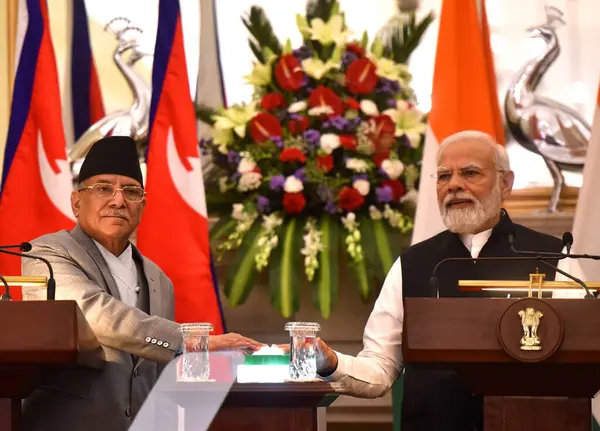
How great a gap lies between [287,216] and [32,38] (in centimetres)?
143

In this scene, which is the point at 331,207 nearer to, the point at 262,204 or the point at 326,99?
the point at 262,204

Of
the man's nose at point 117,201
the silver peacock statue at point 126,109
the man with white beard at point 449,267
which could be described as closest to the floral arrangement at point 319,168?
the silver peacock statue at point 126,109

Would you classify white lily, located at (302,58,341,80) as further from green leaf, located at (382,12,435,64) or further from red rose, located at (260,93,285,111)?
green leaf, located at (382,12,435,64)

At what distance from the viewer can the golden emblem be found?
2744 mm

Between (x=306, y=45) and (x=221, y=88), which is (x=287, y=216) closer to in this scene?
(x=306, y=45)

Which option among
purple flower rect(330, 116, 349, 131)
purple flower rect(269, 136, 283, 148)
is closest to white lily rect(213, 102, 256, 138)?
purple flower rect(269, 136, 283, 148)

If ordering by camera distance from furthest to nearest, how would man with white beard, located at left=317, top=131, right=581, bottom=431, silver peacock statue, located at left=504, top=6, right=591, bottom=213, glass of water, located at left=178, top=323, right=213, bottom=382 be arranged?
silver peacock statue, located at left=504, top=6, right=591, bottom=213 < man with white beard, located at left=317, top=131, right=581, bottom=431 < glass of water, located at left=178, top=323, right=213, bottom=382

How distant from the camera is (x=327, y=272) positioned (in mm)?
5160

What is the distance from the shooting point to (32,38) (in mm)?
5277

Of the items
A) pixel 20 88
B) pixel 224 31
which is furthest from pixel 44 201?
pixel 224 31

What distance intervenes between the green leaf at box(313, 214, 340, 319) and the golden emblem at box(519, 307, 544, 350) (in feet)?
7.90

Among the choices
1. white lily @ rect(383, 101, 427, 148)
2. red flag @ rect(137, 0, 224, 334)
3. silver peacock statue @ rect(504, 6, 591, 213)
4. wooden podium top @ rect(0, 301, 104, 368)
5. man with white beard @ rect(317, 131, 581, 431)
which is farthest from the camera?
silver peacock statue @ rect(504, 6, 591, 213)

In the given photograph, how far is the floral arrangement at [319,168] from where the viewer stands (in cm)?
517

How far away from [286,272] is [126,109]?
1.48m
